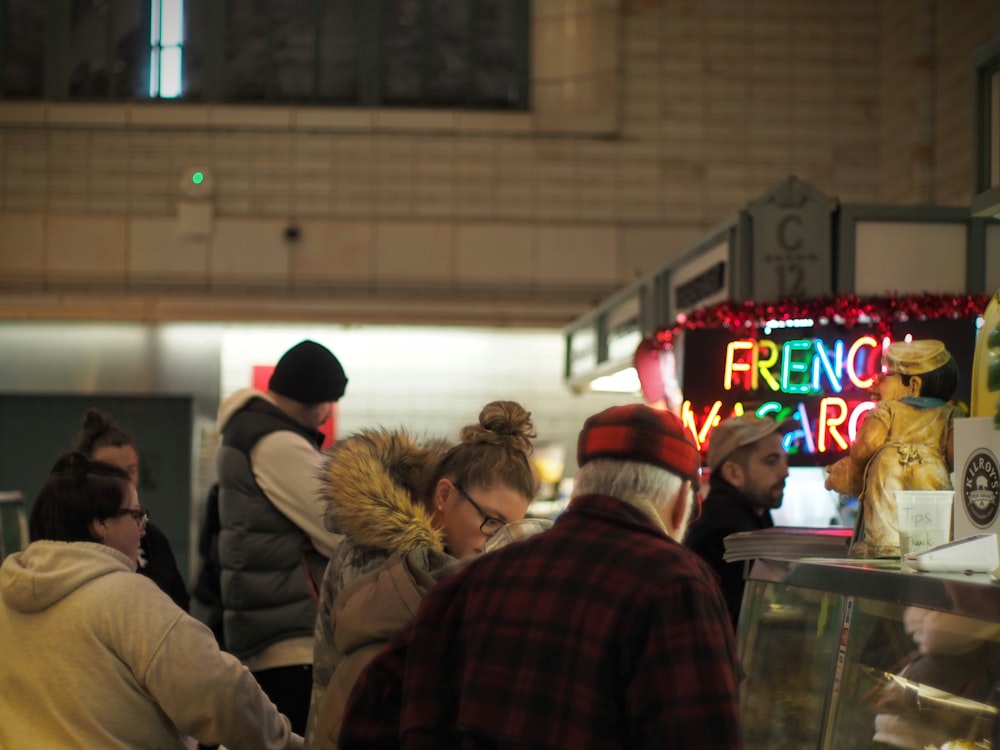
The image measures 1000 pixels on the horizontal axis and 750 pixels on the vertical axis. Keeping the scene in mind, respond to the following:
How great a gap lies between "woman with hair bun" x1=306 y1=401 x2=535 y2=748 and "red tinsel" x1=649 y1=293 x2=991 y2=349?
161 inches

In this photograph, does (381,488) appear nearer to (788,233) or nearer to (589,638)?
(589,638)

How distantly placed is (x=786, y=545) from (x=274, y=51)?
10.0 meters

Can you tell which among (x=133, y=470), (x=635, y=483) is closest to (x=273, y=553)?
(x=133, y=470)

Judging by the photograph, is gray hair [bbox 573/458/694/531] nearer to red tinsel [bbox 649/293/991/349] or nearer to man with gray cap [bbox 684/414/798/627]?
man with gray cap [bbox 684/414/798/627]

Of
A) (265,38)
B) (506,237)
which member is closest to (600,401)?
(506,237)

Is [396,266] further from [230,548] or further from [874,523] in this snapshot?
[874,523]

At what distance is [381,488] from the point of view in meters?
2.97

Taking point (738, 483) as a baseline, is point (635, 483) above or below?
above

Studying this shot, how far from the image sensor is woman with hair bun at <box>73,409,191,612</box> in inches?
193

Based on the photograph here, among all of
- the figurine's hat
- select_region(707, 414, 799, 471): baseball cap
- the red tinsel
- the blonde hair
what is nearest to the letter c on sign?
the red tinsel

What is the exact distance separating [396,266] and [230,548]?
8.05 m

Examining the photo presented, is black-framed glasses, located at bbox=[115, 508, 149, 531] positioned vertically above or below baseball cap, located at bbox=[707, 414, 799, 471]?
below

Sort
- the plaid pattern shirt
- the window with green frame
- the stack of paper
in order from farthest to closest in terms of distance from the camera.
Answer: the window with green frame
the stack of paper
the plaid pattern shirt

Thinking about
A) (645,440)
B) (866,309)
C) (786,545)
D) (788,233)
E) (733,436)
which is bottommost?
(786,545)
